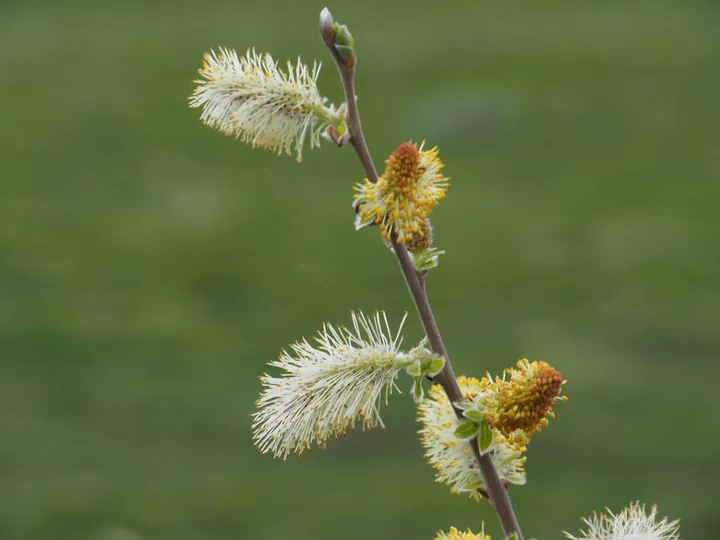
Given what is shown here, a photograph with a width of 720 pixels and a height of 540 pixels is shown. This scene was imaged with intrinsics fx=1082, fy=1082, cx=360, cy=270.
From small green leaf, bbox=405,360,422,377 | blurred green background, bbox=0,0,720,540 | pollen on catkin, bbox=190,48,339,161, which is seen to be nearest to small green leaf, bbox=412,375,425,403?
small green leaf, bbox=405,360,422,377

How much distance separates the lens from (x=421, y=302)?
1.43 meters

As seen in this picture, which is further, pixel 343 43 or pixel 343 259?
pixel 343 259

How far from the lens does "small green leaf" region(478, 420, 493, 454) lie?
58.4 inches

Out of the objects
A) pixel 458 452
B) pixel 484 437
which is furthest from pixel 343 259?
pixel 484 437

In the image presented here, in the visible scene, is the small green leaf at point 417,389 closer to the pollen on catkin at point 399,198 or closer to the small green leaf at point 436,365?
the small green leaf at point 436,365

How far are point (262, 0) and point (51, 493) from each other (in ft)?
24.5

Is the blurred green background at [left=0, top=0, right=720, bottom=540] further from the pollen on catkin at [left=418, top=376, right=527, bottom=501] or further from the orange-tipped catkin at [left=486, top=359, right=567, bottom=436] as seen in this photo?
the orange-tipped catkin at [left=486, top=359, right=567, bottom=436]

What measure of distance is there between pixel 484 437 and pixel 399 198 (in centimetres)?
35

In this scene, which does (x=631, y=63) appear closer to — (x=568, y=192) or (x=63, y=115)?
(x=568, y=192)

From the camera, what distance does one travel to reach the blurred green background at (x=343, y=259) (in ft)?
21.2

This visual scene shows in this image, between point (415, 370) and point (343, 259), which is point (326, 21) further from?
point (343, 259)

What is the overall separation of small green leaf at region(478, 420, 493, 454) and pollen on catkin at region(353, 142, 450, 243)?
28 cm

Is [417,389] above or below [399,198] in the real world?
below

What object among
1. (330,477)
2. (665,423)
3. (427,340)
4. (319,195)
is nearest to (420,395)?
(427,340)
